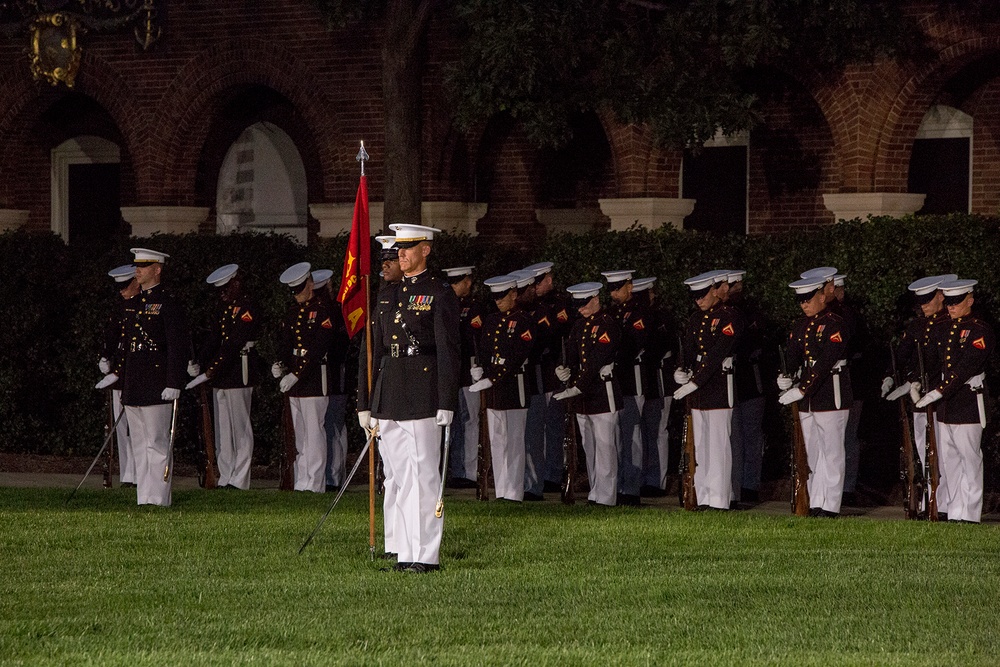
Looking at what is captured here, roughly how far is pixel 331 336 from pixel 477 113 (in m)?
3.74

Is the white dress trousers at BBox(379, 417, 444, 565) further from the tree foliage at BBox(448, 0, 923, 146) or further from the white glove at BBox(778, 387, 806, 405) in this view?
the tree foliage at BBox(448, 0, 923, 146)

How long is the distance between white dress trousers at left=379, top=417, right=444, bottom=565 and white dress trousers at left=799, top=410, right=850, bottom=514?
14.0 ft

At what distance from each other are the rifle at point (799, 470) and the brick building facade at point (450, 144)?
21.7 ft

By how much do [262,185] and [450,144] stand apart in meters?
3.87

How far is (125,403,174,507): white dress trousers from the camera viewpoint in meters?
13.8

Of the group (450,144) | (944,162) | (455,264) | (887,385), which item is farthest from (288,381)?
(944,162)

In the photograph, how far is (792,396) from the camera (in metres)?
13.6

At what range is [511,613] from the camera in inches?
350

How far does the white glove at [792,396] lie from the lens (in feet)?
44.5

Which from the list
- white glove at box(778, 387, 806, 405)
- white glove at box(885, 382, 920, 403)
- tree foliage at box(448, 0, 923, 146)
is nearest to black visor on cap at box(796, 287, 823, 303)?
white glove at box(778, 387, 806, 405)

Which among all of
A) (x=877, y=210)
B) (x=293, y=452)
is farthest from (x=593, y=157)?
(x=293, y=452)

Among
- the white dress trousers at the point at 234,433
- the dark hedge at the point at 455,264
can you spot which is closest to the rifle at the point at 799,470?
the dark hedge at the point at 455,264

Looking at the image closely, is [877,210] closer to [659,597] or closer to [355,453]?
[355,453]

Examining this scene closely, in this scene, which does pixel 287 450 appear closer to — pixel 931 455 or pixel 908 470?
pixel 908 470
